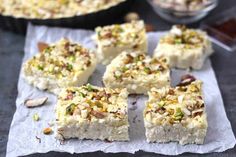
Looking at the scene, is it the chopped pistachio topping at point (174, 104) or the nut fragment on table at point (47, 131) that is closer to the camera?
the chopped pistachio topping at point (174, 104)

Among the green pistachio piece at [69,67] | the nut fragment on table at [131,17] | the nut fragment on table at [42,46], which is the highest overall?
the nut fragment on table at [131,17]

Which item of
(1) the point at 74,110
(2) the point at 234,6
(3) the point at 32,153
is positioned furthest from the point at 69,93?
(2) the point at 234,6

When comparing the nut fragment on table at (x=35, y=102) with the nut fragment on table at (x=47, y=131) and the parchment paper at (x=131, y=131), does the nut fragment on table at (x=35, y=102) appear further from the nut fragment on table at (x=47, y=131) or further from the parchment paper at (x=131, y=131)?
the nut fragment on table at (x=47, y=131)

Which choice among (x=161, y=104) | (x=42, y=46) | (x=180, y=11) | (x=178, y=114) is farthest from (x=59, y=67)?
(x=180, y=11)

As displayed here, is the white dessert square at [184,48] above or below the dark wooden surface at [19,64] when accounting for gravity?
above

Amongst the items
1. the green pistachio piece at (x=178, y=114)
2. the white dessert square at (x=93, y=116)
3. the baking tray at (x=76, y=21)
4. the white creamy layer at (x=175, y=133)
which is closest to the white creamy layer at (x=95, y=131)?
the white dessert square at (x=93, y=116)

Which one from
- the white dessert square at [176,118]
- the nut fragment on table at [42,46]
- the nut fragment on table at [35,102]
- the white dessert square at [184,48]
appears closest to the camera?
the white dessert square at [176,118]

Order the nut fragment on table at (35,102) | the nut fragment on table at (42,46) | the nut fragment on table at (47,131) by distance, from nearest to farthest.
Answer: the nut fragment on table at (47,131) → the nut fragment on table at (35,102) → the nut fragment on table at (42,46)

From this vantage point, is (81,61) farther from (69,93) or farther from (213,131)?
(213,131)
